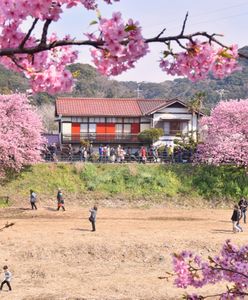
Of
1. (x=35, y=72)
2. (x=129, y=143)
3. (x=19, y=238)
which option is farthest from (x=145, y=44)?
(x=129, y=143)

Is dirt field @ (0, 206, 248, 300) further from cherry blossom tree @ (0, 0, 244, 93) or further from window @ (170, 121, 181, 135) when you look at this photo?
window @ (170, 121, 181, 135)

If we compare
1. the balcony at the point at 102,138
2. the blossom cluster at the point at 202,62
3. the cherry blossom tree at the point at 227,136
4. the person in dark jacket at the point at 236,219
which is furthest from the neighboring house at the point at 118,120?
the blossom cluster at the point at 202,62

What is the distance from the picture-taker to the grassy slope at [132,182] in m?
37.1

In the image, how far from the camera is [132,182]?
3844cm

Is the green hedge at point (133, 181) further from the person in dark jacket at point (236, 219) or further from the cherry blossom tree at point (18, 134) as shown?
the person in dark jacket at point (236, 219)

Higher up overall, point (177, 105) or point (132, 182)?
point (177, 105)

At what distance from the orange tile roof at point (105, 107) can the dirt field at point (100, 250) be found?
755 inches

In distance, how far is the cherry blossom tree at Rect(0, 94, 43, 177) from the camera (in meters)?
37.6

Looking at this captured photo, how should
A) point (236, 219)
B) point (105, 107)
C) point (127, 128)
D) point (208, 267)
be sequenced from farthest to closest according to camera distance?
1. point (105, 107)
2. point (127, 128)
3. point (236, 219)
4. point (208, 267)

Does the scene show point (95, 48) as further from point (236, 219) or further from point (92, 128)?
point (92, 128)

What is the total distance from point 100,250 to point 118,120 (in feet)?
94.3

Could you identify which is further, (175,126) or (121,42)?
(175,126)

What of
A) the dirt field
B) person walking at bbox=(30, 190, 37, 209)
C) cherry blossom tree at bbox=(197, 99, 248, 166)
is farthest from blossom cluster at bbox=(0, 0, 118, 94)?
cherry blossom tree at bbox=(197, 99, 248, 166)

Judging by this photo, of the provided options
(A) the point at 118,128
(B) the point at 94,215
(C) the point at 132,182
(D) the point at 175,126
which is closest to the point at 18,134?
(C) the point at 132,182
